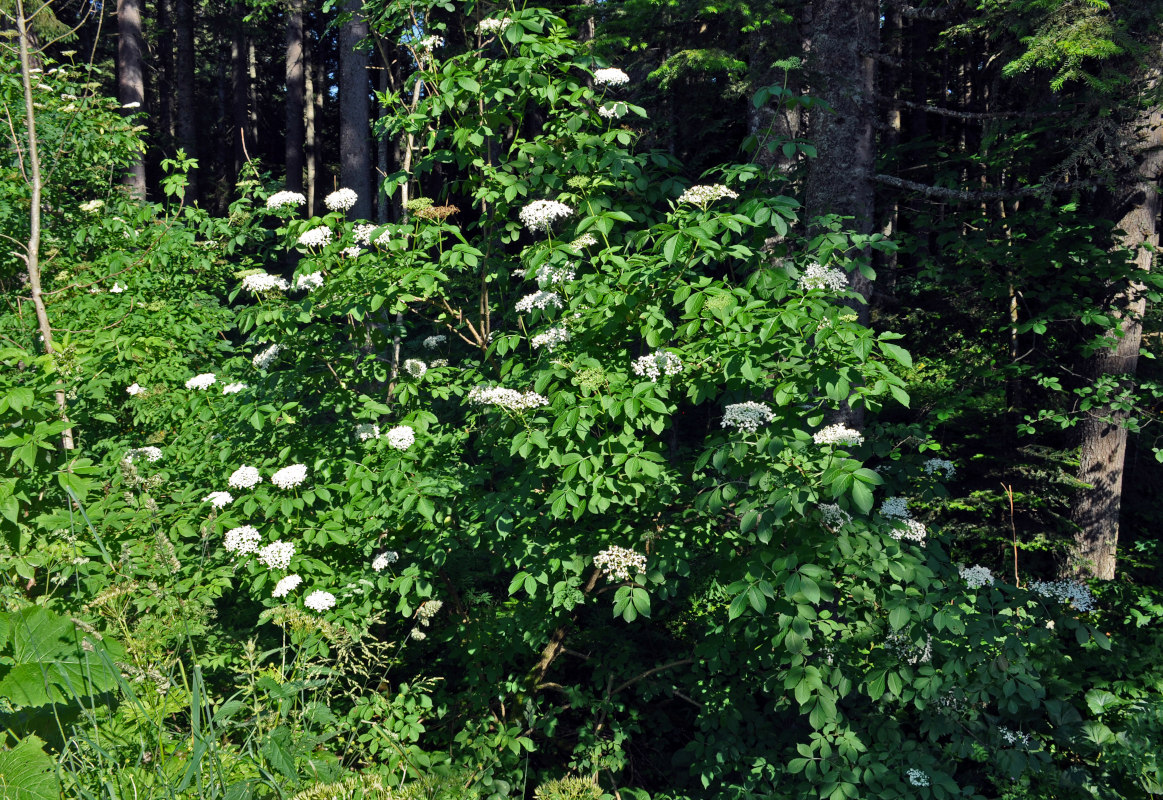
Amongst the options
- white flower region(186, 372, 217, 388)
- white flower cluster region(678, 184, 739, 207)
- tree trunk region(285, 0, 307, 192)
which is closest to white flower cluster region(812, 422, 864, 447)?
white flower cluster region(678, 184, 739, 207)

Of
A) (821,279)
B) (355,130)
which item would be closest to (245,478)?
(821,279)

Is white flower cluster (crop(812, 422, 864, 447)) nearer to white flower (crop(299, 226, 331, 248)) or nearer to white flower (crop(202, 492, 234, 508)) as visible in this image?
white flower (crop(299, 226, 331, 248))

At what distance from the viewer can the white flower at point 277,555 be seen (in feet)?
10.4

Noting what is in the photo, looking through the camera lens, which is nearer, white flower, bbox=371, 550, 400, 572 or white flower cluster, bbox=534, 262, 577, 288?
white flower cluster, bbox=534, 262, 577, 288

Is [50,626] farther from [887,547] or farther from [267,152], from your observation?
[267,152]

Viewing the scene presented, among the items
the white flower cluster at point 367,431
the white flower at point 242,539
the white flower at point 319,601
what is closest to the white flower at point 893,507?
the white flower cluster at point 367,431

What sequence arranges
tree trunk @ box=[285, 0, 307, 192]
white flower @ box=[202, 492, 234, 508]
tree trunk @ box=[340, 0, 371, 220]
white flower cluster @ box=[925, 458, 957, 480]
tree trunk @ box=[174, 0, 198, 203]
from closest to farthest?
white flower @ box=[202, 492, 234, 508]
white flower cluster @ box=[925, 458, 957, 480]
tree trunk @ box=[340, 0, 371, 220]
tree trunk @ box=[285, 0, 307, 192]
tree trunk @ box=[174, 0, 198, 203]

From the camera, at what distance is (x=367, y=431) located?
3.52m

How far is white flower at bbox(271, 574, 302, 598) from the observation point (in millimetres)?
3045

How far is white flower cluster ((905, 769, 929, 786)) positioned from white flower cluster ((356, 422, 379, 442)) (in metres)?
2.79

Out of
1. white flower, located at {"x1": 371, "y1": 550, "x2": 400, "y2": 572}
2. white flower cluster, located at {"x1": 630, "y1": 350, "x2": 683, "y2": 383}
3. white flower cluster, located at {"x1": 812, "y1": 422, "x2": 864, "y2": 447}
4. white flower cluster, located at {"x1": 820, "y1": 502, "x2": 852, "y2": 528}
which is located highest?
white flower cluster, located at {"x1": 630, "y1": 350, "x2": 683, "y2": 383}

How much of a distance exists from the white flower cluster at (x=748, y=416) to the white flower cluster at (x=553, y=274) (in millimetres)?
938

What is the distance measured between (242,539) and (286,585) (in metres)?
0.33

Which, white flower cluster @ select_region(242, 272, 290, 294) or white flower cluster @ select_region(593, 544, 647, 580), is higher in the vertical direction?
white flower cluster @ select_region(242, 272, 290, 294)
